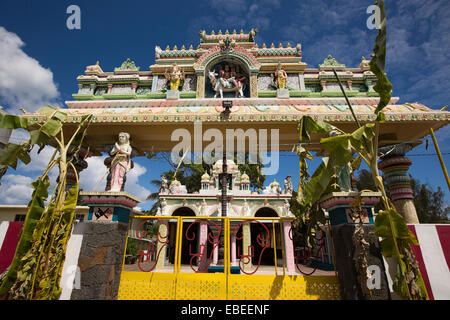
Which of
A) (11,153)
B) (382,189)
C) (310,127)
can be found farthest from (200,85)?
(382,189)

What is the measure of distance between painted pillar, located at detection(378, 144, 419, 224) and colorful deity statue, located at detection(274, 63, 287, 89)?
361 cm

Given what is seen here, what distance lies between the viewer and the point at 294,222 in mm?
4188

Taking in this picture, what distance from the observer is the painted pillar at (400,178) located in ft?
18.7

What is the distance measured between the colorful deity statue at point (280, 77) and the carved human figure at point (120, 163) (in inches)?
208

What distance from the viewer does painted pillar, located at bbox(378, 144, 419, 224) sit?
5688 millimetres

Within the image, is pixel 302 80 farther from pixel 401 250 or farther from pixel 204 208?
pixel 204 208

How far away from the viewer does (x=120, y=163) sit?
4973mm

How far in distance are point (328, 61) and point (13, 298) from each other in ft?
34.6

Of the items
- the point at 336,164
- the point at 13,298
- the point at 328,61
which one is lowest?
the point at 13,298

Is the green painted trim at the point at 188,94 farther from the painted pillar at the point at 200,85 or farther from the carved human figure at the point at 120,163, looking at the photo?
the carved human figure at the point at 120,163

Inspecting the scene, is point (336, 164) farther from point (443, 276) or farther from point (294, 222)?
point (443, 276)

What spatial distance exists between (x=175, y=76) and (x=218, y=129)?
3.27 meters

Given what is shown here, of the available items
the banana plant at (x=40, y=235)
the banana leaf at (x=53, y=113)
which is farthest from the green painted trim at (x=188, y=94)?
the banana plant at (x=40, y=235)
